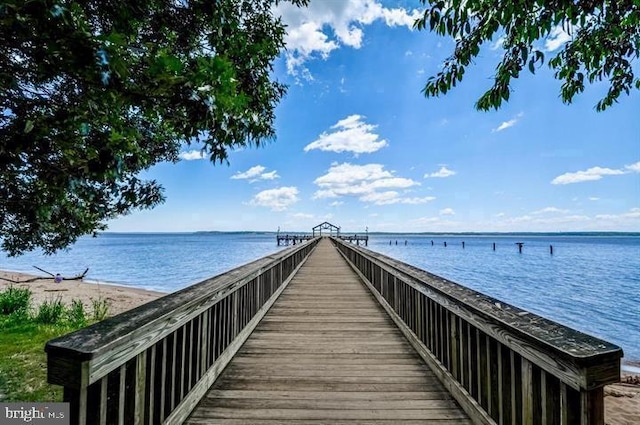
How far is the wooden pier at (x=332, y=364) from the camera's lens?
4.52 ft

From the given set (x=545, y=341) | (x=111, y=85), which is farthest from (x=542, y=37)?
(x=111, y=85)

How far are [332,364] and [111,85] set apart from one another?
10.2 feet

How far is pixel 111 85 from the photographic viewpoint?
1.75m

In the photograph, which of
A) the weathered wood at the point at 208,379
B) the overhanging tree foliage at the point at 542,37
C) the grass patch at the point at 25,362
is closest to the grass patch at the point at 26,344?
the grass patch at the point at 25,362

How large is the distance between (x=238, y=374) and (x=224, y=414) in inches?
25.7

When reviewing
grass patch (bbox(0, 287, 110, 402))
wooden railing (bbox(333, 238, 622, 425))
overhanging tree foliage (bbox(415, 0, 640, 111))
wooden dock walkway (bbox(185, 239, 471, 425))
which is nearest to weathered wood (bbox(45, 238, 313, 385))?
wooden dock walkway (bbox(185, 239, 471, 425))

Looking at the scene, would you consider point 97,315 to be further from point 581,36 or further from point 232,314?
point 581,36

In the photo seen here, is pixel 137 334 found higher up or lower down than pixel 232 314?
higher up

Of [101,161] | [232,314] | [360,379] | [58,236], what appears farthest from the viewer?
[58,236]

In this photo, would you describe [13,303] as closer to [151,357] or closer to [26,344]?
[26,344]

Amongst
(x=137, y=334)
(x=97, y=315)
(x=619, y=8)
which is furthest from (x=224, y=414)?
(x=97, y=315)

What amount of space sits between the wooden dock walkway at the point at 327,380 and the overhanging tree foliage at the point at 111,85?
6.82 ft

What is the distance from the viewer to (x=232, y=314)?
11.4 feet

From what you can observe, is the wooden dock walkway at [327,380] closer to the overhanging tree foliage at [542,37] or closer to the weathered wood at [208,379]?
the weathered wood at [208,379]
